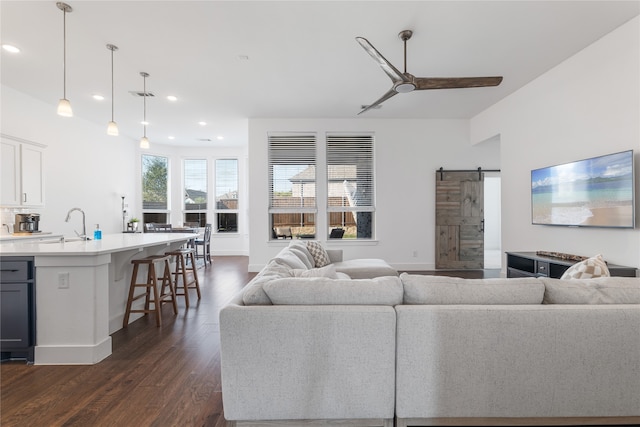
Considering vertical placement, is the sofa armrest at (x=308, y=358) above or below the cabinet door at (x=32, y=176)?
below

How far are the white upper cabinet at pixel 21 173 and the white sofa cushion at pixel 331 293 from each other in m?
5.05

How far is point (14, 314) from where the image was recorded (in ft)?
7.66

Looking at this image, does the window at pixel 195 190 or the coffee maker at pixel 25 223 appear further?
the window at pixel 195 190

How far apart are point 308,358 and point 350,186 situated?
4.91 m

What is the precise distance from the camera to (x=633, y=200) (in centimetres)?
282

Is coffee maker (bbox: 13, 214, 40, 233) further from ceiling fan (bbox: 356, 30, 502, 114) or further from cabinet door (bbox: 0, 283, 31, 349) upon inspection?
ceiling fan (bbox: 356, 30, 502, 114)

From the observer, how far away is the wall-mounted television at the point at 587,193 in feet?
9.52

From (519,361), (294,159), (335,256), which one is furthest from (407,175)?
(519,361)

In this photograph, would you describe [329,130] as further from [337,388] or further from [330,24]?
[337,388]

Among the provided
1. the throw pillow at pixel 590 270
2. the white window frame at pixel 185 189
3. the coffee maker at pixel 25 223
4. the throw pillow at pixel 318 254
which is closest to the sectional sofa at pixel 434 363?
the throw pillow at pixel 590 270

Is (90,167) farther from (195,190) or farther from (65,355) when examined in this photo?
(65,355)

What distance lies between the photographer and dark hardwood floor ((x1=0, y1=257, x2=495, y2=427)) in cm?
175

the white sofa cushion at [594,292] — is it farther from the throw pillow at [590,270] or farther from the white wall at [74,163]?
the white wall at [74,163]

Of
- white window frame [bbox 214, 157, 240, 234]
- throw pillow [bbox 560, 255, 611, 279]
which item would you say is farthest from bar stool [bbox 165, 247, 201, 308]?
white window frame [bbox 214, 157, 240, 234]
